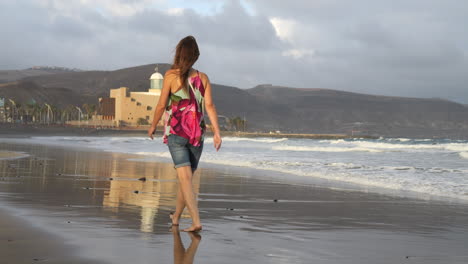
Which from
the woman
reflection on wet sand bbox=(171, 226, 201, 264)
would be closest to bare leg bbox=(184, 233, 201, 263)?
reflection on wet sand bbox=(171, 226, 201, 264)

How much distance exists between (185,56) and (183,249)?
1.96m

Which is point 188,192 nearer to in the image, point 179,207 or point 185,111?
point 179,207

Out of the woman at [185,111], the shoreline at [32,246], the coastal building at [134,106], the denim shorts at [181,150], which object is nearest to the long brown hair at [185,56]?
the woman at [185,111]

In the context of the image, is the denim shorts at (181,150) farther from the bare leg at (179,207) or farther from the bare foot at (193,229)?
the bare foot at (193,229)

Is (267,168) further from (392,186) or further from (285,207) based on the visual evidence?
(285,207)

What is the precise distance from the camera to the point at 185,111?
580 centimetres

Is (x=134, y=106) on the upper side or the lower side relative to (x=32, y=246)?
upper

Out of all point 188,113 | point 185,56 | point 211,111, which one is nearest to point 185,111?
point 188,113

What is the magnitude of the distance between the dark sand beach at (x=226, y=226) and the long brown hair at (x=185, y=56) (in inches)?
62.6

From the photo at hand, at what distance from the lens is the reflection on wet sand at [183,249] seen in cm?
457

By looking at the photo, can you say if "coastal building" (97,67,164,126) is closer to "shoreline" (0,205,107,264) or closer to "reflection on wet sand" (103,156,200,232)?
"reflection on wet sand" (103,156,200,232)

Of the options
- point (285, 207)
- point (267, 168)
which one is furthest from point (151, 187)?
point (267, 168)

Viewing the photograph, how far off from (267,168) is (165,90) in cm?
1302

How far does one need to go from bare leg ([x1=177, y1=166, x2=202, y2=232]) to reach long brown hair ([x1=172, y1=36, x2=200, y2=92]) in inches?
32.7
